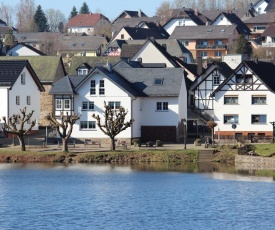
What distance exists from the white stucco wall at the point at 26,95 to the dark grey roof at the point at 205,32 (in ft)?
265

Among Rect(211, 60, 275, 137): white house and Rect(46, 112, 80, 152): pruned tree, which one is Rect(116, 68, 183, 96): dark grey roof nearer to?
Rect(211, 60, 275, 137): white house

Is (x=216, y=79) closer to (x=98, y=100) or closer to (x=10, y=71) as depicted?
(x=98, y=100)

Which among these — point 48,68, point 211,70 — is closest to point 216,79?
point 211,70

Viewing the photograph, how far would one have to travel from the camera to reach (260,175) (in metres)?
68.0

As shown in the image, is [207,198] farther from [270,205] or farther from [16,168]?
[16,168]

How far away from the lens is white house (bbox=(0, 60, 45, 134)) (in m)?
86.9

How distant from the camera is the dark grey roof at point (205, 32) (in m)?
172

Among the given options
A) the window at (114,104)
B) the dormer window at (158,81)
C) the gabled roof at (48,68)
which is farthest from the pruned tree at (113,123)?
the gabled roof at (48,68)

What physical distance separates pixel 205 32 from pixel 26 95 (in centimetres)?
8630

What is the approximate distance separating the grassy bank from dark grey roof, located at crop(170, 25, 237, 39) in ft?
318

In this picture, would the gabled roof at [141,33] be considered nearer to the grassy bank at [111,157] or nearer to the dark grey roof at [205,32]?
the dark grey roof at [205,32]

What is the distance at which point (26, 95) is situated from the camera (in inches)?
3573

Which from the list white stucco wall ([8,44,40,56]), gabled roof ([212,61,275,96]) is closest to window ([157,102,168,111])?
gabled roof ([212,61,275,96])

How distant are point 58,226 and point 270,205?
11.3 metres
